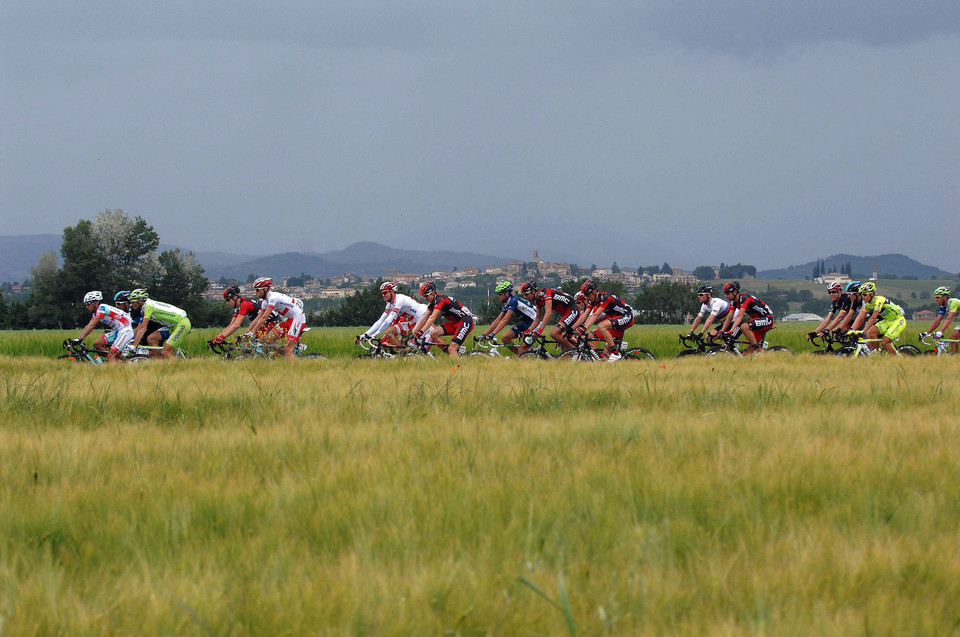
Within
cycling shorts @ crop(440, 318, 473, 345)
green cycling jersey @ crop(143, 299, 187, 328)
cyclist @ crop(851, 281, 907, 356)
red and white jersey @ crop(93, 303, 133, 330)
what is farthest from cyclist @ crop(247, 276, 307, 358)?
cyclist @ crop(851, 281, 907, 356)

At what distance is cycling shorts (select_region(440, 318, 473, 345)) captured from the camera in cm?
1898

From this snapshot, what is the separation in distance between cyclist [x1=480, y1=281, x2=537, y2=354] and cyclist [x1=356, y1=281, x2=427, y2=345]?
1.89 metres

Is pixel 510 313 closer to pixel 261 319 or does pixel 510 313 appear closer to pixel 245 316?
pixel 261 319

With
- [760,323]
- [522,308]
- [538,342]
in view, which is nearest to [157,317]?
[522,308]

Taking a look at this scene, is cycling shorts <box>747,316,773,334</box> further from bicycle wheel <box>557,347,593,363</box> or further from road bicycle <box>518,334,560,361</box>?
road bicycle <box>518,334,560,361</box>

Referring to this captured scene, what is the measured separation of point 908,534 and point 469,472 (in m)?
2.32

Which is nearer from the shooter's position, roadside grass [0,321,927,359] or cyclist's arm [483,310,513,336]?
cyclist's arm [483,310,513,336]

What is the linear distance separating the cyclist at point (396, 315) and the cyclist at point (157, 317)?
4.72 metres

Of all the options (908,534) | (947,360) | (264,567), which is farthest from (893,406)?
(947,360)

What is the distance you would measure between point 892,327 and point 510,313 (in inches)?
398

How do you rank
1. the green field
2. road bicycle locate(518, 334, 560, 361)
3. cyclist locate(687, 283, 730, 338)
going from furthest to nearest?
cyclist locate(687, 283, 730, 338)
road bicycle locate(518, 334, 560, 361)
the green field

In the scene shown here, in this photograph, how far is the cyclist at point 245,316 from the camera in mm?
17969

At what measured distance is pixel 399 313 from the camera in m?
19.8

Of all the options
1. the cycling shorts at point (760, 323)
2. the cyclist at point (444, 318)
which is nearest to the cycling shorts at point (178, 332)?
the cyclist at point (444, 318)
